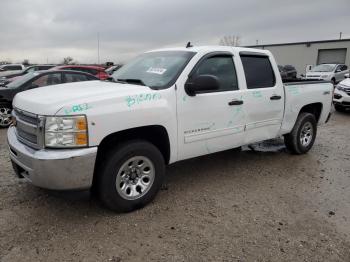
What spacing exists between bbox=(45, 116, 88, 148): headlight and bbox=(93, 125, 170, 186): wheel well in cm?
34

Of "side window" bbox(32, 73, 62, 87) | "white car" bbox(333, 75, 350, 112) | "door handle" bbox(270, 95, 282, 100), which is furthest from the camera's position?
"white car" bbox(333, 75, 350, 112)

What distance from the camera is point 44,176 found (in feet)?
10.0

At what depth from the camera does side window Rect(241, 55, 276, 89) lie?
4.72m

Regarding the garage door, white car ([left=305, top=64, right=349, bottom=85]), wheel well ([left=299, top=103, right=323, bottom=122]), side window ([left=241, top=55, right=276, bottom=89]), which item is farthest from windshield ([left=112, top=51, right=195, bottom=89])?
the garage door

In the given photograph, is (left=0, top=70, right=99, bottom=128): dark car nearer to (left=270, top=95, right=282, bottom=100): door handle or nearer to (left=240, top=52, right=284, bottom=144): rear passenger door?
(left=240, top=52, right=284, bottom=144): rear passenger door

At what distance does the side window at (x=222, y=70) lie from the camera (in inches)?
166

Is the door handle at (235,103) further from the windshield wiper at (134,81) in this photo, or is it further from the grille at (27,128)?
the grille at (27,128)

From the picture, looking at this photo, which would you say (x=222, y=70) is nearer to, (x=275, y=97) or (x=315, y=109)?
(x=275, y=97)

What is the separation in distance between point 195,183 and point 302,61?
3623cm

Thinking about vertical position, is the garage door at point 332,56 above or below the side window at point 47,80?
above

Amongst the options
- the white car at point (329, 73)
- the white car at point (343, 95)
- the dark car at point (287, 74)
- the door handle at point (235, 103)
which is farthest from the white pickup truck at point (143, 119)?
the white car at point (329, 73)

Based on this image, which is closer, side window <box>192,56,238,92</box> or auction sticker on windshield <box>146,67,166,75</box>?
auction sticker on windshield <box>146,67,166,75</box>

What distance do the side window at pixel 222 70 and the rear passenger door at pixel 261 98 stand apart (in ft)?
0.83

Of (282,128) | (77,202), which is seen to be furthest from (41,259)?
(282,128)
